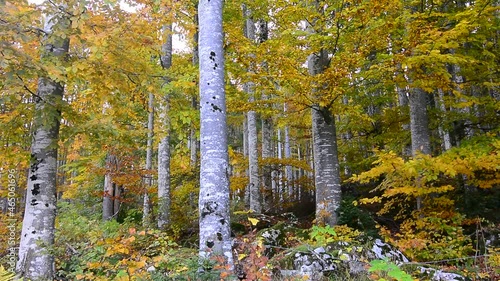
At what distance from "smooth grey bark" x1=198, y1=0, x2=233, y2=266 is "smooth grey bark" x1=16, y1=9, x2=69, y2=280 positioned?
2268 mm

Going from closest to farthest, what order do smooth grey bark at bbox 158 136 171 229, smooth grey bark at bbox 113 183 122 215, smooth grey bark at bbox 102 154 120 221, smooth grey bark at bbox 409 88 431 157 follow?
smooth grey bark at bbox 409 88 431 157, smooth grey bark at bbox 158 136 171 229, smooth grey bark at bbox 102 154 120 221, smooth grey bark at bbox 113 183 122 215

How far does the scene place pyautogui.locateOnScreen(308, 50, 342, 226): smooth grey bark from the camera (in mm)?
8062

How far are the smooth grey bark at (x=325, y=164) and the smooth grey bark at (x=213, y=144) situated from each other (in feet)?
11.9

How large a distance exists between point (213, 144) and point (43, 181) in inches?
132

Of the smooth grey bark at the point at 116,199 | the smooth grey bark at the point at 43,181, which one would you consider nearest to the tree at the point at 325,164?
the smooth grey bark at the point at 43,181

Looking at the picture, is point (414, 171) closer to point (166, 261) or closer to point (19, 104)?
point (166, 261)

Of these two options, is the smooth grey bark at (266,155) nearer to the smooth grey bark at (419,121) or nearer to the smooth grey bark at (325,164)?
the smooth grey bark at (325,164)

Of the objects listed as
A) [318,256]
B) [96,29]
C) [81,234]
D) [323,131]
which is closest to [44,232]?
[81,234]

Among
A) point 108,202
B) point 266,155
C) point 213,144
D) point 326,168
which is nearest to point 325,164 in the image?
point 326,168

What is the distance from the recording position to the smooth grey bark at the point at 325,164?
8062 millimetres

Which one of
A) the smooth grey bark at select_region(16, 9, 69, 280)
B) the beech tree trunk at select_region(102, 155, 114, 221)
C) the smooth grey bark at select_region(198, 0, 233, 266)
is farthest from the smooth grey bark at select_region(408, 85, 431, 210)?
the beech tree trunk at select_region(102, 155, 114, 221)

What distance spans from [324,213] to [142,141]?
9.83m

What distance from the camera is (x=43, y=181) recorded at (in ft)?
18.7

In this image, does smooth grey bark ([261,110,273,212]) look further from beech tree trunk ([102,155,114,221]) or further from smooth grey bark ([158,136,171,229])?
beech tree trunk ([102,155,114,221])
